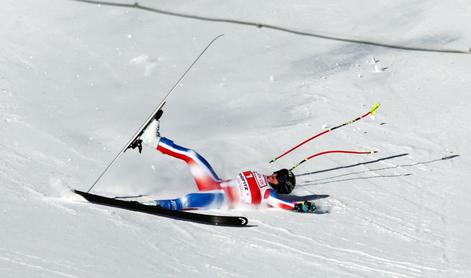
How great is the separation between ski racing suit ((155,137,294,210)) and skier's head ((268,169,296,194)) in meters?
0.13

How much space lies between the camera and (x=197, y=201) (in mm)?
6988

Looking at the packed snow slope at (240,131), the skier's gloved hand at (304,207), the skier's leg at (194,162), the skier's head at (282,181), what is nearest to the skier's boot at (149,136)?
the skier's leg at (194,162)

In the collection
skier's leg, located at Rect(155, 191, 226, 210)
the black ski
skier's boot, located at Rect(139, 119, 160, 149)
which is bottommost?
the black ski

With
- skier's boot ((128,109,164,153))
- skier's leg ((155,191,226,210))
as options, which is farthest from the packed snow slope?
skier's boot ((128,109,164,153))

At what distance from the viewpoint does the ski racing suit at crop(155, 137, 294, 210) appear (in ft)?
23.5

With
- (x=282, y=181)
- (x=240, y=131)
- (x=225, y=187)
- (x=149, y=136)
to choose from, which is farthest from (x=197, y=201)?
(x=240, y=131)

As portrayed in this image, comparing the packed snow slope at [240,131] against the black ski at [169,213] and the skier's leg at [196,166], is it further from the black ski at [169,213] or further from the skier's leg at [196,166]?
the skier's leg at [196,166]

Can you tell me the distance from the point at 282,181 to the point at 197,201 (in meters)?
0.85

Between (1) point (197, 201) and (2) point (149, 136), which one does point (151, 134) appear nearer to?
(2) point (149, 136)

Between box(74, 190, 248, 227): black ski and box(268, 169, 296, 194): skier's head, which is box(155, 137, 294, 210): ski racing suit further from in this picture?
box(74, 190, 248, 227): black ski

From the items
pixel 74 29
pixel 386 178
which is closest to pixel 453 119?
pixel 386 178

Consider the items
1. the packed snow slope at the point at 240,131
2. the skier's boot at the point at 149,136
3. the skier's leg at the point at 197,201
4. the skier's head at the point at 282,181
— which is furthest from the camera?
the skier's head at the point at 282,181

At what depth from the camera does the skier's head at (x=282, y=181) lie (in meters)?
7.43

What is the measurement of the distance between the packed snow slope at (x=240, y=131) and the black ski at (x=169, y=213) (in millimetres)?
75
